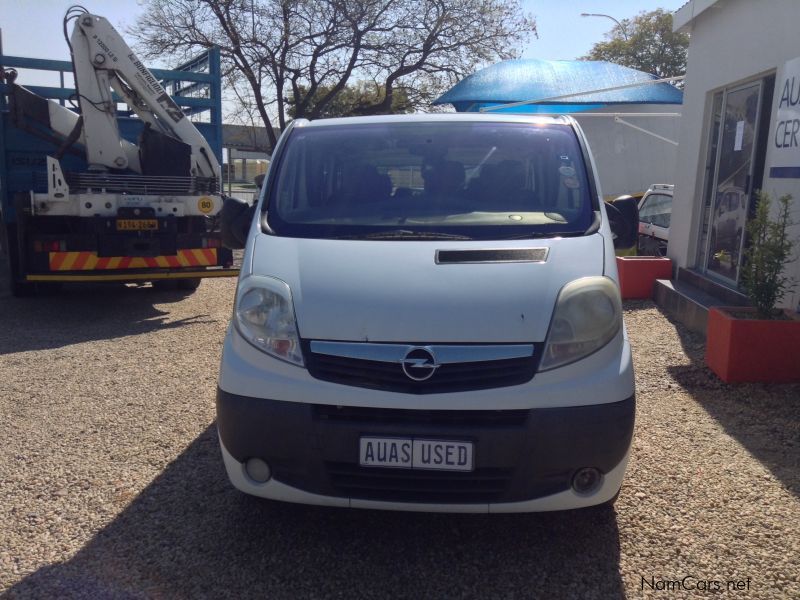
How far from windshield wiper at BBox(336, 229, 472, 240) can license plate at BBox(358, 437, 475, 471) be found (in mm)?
1075

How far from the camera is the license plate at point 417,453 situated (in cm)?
295

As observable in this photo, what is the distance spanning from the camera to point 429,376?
9.80 ft

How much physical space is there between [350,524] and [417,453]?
782mm

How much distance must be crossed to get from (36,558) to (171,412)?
75.0 inches

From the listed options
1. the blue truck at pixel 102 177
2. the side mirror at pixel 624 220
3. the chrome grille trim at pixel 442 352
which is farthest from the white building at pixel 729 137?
the blue truck at pixel 102 177

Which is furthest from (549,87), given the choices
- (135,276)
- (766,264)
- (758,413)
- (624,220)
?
(624,220)

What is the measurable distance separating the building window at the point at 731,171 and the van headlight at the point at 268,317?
6102 millimetres

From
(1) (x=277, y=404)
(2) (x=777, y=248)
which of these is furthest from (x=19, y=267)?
(2) (x=777, y=248)

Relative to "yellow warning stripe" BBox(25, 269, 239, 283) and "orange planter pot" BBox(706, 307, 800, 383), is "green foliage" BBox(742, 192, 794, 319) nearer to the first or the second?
"orange planter pot" BBox(706, 307, 800, 383)

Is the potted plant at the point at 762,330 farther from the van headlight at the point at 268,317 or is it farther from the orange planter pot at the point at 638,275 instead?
the van headlight at the point at 268,317

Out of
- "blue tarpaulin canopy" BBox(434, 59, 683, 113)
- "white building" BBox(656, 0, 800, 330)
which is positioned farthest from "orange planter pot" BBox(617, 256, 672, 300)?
"blue tarpaulin canopy" BBox(434, 59, 683, 113)

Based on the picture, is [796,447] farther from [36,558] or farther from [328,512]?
[36,558]

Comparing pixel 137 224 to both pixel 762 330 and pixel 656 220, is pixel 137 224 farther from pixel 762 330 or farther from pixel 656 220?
pixel 656 220

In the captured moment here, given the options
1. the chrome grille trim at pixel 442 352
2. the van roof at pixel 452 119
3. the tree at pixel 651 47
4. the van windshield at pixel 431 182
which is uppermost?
the tree at pixel 651 47
